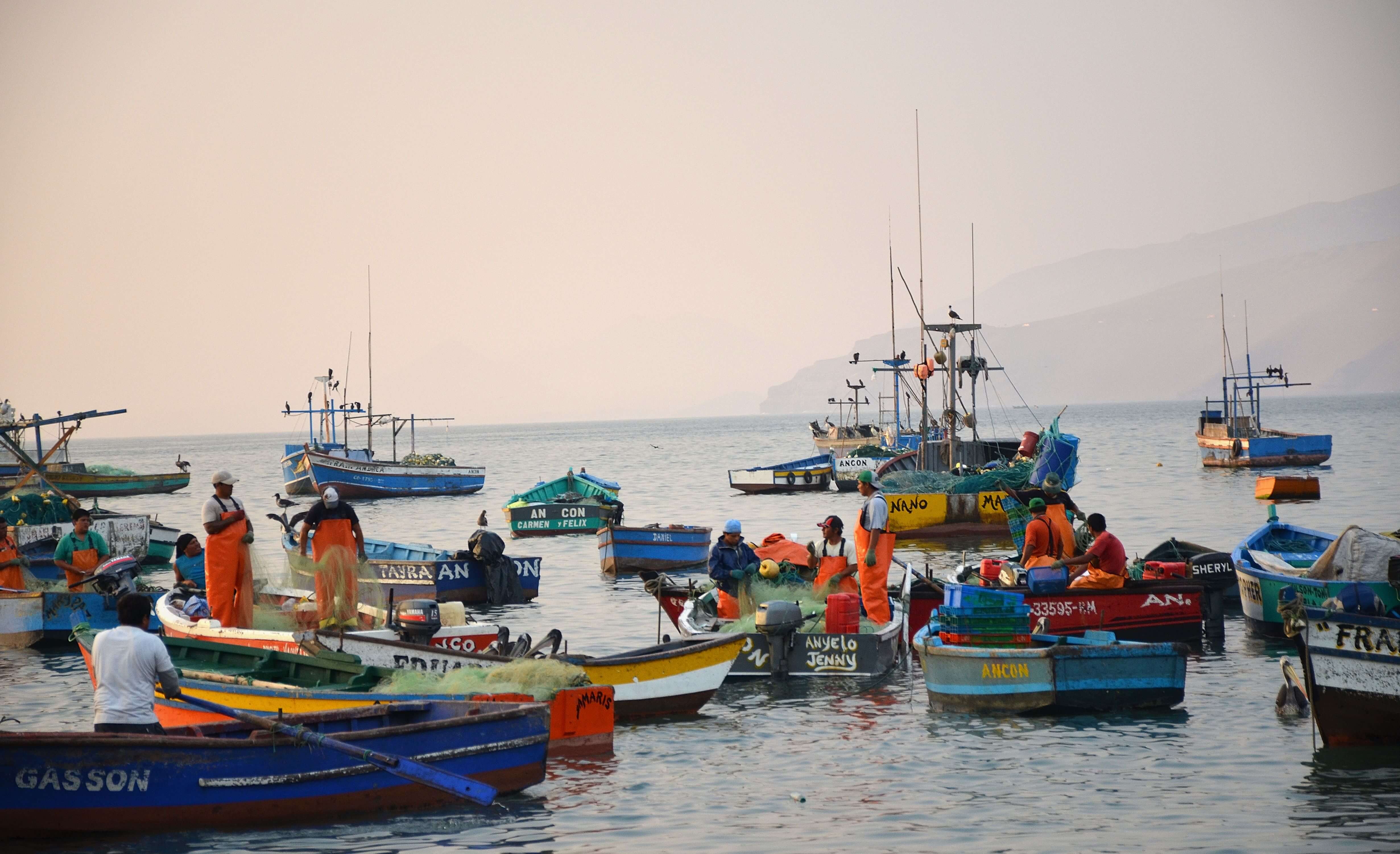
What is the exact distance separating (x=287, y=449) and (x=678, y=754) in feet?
197

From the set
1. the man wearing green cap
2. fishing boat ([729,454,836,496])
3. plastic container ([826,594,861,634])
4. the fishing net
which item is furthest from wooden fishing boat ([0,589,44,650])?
fishing boat ([729,454,836,496])

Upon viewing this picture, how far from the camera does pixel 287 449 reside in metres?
68.2

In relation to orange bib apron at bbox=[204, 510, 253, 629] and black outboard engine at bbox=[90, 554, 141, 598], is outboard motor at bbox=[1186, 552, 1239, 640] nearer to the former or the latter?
orange bib apron at bbox=[204, 510, 253, 629]

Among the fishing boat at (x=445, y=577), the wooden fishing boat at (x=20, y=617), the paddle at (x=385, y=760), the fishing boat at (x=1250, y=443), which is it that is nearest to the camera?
the paddle at (x=385, y=760)

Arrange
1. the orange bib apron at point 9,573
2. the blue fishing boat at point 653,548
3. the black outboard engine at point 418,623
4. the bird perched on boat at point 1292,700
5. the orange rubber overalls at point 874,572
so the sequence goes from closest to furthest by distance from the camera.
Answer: the bird perched on boat at point 1292,700 < the black outboard engine at point 418,623 < the orange rubber overalls at point 874,572 < the orange bib apron at point 9,573 < the blue fishing boat at point 653,548

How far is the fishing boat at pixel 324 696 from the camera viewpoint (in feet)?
38.2

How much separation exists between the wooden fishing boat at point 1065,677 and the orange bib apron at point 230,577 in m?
7.85

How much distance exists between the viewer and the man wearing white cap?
1435 centimetres

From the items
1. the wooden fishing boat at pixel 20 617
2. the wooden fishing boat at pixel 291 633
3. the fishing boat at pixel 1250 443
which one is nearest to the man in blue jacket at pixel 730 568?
the wooden fishing boat at pixel 291 633

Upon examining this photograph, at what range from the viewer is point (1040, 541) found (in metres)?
16.2

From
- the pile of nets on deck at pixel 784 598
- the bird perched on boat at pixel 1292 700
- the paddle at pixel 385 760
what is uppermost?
the pile of nets on deck at pixel 784 598

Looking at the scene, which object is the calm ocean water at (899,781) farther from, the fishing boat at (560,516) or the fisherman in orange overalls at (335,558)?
the fishing boat at (560,516)

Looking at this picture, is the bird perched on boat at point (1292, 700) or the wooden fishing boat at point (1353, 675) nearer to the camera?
the wooden fishing boat at point (1353, 675)

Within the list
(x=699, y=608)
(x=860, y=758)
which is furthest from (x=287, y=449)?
(x=860, y=758)
